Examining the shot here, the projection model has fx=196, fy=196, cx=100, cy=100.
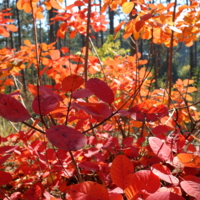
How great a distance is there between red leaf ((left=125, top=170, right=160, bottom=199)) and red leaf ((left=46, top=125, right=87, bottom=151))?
0.58 feet

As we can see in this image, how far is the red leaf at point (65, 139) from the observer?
32 centimetres

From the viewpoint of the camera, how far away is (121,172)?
0.44 metres

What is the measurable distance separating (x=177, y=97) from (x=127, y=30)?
2.32ft

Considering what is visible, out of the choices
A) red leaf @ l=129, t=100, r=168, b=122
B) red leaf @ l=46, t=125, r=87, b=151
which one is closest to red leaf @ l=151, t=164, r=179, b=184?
red leaf @ l=129, t=100, r=168, b=122

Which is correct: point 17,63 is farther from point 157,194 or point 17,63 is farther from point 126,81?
point 126,81

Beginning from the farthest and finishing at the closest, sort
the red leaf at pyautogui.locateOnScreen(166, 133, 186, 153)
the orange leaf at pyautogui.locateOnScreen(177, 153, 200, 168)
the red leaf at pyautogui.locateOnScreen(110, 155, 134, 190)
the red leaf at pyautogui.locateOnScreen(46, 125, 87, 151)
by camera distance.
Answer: the red leaf at pyautogui.locateOnScreen(166, 133, 186, 153)
the orange leaf at pyautogui.locateOnScreen(177, 153, 200, 168)
the red leaf at pyautogui.locateOnScreen(110, 155, 134, 190)
the red leaf at pyautogui.locateOnScreen(46, 125, 87, 151)

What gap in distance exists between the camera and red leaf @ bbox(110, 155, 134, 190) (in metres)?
0.43

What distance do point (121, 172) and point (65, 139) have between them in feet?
0.58

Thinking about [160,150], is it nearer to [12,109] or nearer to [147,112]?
[147,112]

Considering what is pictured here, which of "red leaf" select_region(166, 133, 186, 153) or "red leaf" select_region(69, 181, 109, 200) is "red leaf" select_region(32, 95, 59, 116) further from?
"red leaf" select_region(166, 133, 186, 153)

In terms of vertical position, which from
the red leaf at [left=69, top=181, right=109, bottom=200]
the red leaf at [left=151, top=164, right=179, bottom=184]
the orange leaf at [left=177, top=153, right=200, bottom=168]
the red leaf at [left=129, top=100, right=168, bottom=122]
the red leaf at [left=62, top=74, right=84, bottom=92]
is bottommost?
the red leaf at [left=151, top=164, right=179, bottom=184]

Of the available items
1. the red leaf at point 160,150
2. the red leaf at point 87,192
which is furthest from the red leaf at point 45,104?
the red leaf at point 160,150

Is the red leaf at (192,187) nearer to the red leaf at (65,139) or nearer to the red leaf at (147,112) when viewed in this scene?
the red leaf at (147,112)

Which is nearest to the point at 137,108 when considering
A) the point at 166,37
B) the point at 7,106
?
the point at 7,106
